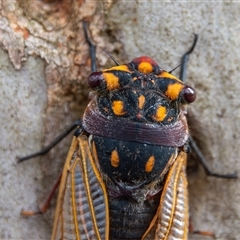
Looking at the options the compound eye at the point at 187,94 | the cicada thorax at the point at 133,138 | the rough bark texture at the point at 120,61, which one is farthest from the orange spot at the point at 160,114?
the rough bark texture at the point at 120,61

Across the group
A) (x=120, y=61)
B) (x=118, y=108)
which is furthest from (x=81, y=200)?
(x=120, y=61)

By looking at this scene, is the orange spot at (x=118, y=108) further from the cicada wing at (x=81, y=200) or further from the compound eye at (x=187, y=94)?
the compound eye at (x=187, y=94)

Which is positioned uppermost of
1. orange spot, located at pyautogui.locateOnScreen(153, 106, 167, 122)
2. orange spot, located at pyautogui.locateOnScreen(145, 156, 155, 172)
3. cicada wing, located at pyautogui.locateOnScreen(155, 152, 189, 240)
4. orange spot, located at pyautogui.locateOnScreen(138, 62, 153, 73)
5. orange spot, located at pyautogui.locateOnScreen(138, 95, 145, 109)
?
orange spot, located at pyautogui.locateOnScreen(138, 62, 153, 73)

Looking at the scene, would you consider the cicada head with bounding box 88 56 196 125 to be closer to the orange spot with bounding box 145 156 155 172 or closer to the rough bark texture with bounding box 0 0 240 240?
the orange spot with bounding box 145 156 155 172

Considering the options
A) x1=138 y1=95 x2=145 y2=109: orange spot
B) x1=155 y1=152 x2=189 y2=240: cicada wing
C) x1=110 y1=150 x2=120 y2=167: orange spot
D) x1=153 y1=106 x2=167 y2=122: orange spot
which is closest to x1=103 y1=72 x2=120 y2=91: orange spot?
x1=138 y1=95 x2=145 y2=109: orange spot

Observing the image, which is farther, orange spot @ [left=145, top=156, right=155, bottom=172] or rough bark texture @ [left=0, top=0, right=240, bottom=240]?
rough bark texture @ [left=0, top=0, right=240, bottom=240]

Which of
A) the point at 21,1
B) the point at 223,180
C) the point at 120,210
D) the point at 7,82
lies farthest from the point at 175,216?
the point at 21,1

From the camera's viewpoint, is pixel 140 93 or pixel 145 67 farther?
pixel 145 67

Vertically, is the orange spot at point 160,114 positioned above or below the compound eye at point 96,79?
below

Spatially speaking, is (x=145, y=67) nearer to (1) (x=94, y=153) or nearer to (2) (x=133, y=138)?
(2) (x=133, y=138)
